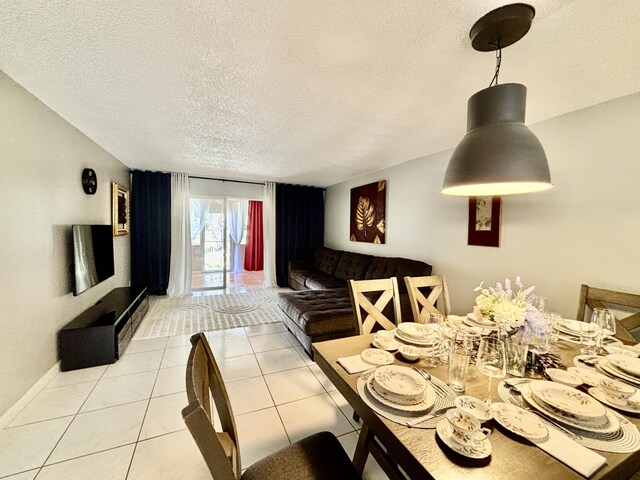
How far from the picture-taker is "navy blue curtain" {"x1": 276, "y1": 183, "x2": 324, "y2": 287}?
18.7ft

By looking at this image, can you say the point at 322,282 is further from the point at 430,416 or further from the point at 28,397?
the point at 430,416

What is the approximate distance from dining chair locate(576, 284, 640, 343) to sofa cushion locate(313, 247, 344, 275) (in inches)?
132

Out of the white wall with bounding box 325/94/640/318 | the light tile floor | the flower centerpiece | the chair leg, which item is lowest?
the light tile floor

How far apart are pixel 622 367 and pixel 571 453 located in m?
0.72

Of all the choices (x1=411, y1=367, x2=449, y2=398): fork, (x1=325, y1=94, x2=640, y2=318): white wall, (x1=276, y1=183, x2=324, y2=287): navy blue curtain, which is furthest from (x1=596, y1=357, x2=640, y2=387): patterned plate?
(x1=276, y1=183, x2=324, y2=287): navy blue curtain

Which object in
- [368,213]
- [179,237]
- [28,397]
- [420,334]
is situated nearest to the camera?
[420,334]

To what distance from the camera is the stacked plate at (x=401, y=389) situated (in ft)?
2.90

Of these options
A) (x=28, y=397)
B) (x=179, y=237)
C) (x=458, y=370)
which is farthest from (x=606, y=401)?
(x=179, y=237)

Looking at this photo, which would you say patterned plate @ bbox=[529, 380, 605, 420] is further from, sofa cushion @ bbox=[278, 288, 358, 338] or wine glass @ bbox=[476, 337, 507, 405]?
sofa cushion @ bbox=[278, 288, 358, 338]

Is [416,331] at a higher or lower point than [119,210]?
lower

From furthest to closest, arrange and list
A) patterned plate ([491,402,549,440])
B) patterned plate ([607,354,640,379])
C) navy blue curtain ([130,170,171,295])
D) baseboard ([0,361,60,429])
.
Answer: navy blue curtain ([130,170,171,295])
baseboard ([0,361,60,429])
patterned plate ([607,354,640,379])
patterned plate ([491,402,549,440])

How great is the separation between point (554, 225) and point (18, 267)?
4.20 meters

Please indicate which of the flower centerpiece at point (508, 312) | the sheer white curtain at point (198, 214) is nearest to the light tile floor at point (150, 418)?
the flower centerpiece at point (508, 312)

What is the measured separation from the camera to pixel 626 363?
1112 mm
